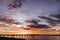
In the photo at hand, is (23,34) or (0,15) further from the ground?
(0,15)

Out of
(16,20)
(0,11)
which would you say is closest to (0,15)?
(0,11)

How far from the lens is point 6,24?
4.62m

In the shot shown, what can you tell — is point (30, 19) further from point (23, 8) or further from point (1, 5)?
point (1, 5)

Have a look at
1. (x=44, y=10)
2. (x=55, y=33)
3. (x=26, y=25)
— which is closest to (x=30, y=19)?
(x=26, y=25)

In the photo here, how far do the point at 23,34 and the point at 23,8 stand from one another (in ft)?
2.73

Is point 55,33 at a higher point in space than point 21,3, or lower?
lower

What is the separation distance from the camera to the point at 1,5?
4.64 m

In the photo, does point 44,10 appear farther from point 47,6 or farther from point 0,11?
point 0,11

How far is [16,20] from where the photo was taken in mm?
4586

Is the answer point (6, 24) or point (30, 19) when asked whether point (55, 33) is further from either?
point (6, 24)

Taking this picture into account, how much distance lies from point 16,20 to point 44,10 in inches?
37.3

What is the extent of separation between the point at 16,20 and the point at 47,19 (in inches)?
38.8

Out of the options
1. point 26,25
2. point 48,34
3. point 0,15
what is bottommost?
point 48,34

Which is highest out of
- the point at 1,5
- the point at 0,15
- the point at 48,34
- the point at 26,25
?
the point at 1,5
